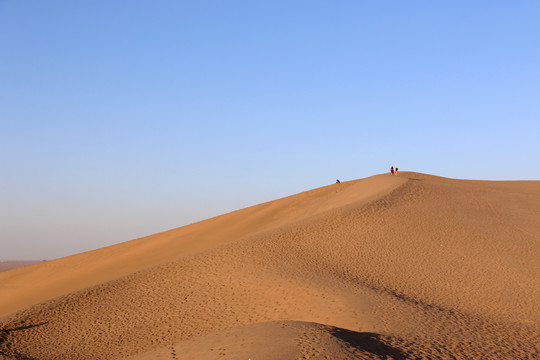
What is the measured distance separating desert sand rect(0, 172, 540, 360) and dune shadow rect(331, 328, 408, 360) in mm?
56

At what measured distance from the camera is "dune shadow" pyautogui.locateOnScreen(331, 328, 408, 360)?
11.0 metres

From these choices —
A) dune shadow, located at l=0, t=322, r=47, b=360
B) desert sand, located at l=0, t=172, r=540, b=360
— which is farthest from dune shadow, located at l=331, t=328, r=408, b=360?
dune shadow, located at l=0, t=322, r=47, b=360

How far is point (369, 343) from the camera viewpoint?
11.6 meters

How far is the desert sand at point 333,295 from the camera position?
12211 millimetres

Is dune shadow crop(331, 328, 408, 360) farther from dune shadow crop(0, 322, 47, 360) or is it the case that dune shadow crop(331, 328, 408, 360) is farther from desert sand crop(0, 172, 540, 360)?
dune shadow crop(0, 322, 47, 360)

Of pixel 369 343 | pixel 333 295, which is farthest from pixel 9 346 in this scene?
pixel 369 343

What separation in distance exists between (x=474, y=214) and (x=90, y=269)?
23.4 metres

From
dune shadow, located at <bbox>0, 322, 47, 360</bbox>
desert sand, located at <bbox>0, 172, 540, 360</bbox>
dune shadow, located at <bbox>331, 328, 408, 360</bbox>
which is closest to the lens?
dune shadow, located at <bbox>331, 328, 408, 360</bbox>

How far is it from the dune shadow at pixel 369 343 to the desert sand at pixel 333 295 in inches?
2.2

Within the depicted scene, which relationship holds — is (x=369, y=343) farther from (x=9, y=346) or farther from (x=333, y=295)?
(x=9, y=346)

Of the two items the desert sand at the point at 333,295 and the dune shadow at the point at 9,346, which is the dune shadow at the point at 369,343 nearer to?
the desert sand at the point at 333,295

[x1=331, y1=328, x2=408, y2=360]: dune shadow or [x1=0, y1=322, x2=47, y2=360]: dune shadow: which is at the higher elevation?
[x1=0, y1=322, x2=47, y2=360]: dune shadow

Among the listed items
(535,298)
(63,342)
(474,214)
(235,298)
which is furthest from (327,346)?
(474,214)

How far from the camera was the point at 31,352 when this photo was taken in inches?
621
